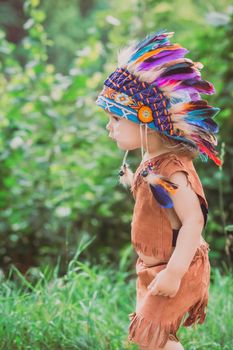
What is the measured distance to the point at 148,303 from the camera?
220 cm

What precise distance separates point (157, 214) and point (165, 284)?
0.23 meters

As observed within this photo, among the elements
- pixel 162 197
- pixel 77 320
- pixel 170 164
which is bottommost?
pixel 77 320

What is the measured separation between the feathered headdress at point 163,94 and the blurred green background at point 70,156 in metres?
2.23

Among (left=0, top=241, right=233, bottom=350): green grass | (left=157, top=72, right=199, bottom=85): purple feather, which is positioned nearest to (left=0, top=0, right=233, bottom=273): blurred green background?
(left=0, top=241, right=233, bottom=350): green grass

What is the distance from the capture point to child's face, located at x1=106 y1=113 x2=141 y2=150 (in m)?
2.22

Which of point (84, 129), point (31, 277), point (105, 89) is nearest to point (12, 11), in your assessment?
point (84, 129)

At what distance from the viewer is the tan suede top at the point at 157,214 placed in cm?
217

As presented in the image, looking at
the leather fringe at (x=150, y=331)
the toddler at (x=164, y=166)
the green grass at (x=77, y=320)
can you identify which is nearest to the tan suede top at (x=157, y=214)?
the toddler at (x=164, y=166)

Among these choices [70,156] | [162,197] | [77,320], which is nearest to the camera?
[162,197]

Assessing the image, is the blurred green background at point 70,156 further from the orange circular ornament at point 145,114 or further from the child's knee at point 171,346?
the orange circular ornament at point 145,114

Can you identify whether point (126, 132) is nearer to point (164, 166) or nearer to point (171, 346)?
point (164, 166)

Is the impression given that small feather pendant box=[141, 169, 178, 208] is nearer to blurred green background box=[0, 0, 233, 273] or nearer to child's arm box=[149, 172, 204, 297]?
child's arm box=[149, 172, 204, 297]

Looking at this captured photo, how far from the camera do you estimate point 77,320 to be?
294 centimetres

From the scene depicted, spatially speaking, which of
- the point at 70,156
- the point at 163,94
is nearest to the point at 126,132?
the point at 163,94
